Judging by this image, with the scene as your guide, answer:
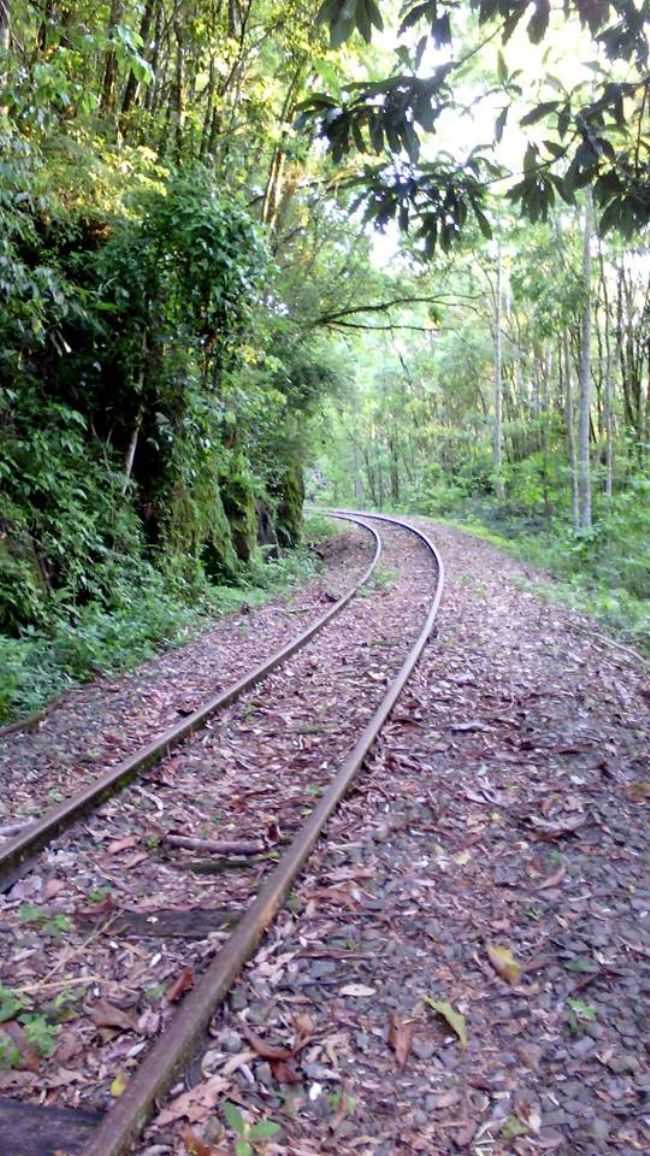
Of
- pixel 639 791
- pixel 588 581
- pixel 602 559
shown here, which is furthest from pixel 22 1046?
pixel 602 559

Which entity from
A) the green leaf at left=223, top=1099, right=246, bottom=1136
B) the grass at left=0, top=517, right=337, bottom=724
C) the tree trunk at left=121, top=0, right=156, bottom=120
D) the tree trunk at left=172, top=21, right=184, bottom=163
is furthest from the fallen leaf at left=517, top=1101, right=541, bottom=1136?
the tree trunk at left=172, top=21, right=184, bottom=163

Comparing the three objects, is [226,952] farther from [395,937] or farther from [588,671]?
[588,671]

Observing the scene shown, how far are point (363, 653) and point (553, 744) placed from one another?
11.2 feet

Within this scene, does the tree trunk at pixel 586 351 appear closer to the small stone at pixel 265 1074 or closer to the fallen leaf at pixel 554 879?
the fallen leaf at pixel 554 879

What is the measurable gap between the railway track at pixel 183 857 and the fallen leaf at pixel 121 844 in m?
0.01

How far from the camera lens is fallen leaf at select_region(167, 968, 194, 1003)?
3301mm

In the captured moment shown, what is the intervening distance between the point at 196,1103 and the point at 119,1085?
0.95 ft

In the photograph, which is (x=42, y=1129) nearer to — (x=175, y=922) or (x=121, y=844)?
(x=175, y=922)

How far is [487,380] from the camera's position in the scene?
122ft

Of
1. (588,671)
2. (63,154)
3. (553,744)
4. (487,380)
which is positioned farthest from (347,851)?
(487,380)

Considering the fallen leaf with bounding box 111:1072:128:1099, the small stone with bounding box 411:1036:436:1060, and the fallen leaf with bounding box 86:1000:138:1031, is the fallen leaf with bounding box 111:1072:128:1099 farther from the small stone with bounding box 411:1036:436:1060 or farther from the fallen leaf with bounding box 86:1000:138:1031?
the small stone with bounding box 411:1036:436:1060

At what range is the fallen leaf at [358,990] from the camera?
3334mm

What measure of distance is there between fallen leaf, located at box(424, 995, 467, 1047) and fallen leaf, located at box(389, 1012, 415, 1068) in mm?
127

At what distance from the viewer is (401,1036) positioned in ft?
10.1
